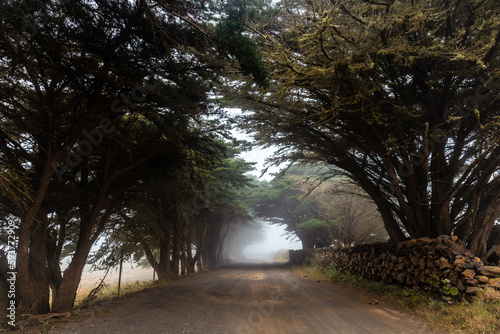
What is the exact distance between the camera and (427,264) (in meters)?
6.11

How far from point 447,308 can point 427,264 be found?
147cm

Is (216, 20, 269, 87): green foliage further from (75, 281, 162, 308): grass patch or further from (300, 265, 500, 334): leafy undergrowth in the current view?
(75, 281, 162, 308): grass patch

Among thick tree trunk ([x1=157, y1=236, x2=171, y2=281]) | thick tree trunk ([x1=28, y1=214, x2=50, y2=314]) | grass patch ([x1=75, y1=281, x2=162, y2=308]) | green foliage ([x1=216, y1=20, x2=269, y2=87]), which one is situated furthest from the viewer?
thick tree trunk ([x1=157, y1=236, x2=171, y2=281])

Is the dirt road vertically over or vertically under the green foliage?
under

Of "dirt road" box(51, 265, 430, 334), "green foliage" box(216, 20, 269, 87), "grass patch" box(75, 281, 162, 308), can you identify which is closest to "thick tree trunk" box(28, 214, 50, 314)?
"grass patch" box(75, 281, 162, 308)

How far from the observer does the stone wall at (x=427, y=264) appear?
503cm

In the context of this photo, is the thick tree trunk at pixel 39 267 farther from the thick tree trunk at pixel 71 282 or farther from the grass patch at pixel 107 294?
the grass patch at pixel 107 294

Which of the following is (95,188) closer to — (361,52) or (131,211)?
(131,211)

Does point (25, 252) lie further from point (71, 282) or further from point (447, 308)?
point (447, 308)

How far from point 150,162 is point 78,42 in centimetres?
396

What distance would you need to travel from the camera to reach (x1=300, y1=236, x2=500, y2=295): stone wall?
5.03 m

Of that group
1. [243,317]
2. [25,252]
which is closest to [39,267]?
[25,252]

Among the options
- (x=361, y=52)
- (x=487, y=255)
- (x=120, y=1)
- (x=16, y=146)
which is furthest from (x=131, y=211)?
(x=487, y=255)

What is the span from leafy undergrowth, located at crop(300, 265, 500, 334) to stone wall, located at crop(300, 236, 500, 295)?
27 centimetres
